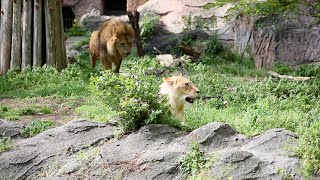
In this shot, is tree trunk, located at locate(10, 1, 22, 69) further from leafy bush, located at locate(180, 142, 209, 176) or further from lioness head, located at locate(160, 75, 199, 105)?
leafy bush, located at locate(180, 142, 209, 176)

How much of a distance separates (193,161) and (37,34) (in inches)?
361

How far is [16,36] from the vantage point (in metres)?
15.0

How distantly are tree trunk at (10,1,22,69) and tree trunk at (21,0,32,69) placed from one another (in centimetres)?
14

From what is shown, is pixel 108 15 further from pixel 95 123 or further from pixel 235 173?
pixel 235 173

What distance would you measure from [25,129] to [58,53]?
7.07 m

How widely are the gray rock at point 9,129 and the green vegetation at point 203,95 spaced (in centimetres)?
Result: 21

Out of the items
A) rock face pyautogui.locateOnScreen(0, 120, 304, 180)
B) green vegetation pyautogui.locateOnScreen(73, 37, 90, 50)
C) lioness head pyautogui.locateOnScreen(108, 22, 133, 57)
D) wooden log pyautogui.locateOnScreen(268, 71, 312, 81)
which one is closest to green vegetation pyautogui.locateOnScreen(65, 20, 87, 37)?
green vegetation pyautogui.locateOnScreen(73, 37, 90, 50)

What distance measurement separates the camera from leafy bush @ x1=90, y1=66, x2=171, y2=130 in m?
7.38

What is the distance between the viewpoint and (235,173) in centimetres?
643

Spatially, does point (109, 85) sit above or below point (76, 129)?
above

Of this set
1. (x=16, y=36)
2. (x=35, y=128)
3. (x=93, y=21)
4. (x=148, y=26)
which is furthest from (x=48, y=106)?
(x=93, y=21)

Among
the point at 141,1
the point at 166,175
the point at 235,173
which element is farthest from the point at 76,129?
the point at 141,1

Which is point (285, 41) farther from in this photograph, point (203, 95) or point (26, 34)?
point (26, 34)

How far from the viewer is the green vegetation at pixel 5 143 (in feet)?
24.6
